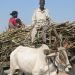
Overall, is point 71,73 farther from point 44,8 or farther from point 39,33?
point 44,8

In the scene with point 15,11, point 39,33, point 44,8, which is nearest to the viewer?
point 39,33

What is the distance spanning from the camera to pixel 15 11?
11266 millimetres

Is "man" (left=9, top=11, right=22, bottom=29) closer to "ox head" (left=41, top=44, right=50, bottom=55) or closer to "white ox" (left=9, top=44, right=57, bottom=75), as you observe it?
"white ox" (left=9, top=44, right=57, bottom=75)

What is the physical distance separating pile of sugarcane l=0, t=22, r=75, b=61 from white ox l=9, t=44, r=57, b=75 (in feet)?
0.88

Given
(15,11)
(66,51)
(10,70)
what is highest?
(15,11)

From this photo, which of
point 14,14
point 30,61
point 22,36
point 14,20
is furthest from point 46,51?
point 14,14

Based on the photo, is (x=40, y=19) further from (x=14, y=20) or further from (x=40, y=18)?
(x=14, y=20)

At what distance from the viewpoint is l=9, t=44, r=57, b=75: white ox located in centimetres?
891

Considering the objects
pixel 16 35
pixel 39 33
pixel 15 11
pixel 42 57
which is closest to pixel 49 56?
pixel 42 57

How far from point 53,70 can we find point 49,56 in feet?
1.19

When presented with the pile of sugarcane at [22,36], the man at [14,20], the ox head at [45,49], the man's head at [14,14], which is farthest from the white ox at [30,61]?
the man's head at [14,14]

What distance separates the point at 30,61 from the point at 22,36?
858 mm

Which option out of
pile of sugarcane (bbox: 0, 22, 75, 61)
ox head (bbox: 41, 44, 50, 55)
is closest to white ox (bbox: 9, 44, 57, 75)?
ox head (bbox: 41, 44, 50, 55)

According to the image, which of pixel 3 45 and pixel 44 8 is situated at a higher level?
pixel 44 8
